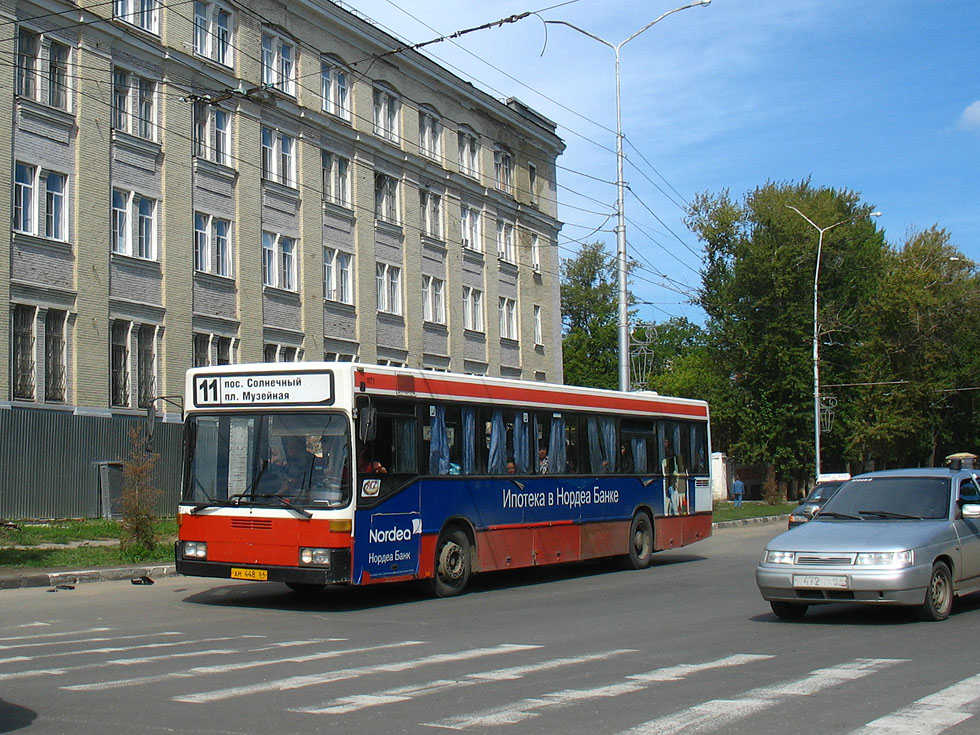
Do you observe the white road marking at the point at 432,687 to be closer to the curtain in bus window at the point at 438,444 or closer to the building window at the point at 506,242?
the curtain in bus window at the point at 438,444

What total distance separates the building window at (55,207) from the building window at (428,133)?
1770 cm

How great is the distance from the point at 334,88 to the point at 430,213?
280 inches

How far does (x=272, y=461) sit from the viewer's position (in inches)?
559

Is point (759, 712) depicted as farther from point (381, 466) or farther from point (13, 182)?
point (13, 182)

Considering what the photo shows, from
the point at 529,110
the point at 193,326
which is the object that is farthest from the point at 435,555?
the point at 529,110

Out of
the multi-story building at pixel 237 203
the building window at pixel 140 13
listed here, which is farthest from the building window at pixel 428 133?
the building window at pixel 140 13

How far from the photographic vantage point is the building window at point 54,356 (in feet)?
98.3

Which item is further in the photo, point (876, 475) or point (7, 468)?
point (7, 468)

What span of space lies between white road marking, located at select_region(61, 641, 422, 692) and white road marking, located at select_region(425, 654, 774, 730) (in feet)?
8.49

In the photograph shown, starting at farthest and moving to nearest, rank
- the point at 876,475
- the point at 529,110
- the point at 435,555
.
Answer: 1. the point at 529,110
2. the point at 435,555
3. the point at 876,475

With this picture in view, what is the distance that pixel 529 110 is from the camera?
2133 inches

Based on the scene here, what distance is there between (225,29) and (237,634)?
28.4 m

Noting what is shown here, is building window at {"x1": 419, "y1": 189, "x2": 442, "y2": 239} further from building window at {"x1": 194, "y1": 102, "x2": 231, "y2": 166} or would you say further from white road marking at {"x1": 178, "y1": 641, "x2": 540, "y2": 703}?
white road marking at {"x1": 178, "y1": 641, "x2": 540, "y2": 703}

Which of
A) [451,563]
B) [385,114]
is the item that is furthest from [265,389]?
[385,114]
